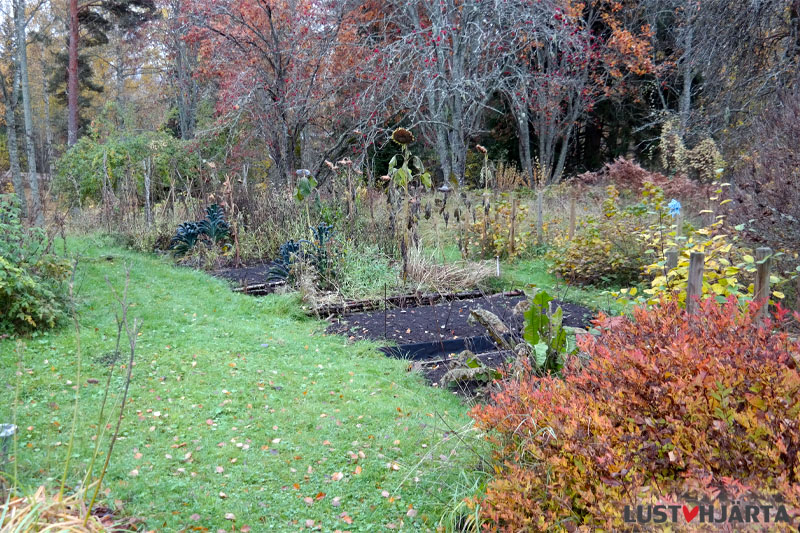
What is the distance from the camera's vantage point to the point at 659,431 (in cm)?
210

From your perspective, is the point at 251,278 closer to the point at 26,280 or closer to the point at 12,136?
the point at 26,280

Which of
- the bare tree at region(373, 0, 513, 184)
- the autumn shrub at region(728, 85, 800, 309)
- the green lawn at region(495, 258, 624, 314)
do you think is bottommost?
the green lawn at region(495, 258, 624, 314)

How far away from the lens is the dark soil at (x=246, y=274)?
7816 millimetres

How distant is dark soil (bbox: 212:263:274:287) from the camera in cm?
782

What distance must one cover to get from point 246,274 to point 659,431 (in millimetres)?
6715

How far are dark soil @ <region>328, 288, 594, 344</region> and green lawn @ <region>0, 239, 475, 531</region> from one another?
356 millimetres

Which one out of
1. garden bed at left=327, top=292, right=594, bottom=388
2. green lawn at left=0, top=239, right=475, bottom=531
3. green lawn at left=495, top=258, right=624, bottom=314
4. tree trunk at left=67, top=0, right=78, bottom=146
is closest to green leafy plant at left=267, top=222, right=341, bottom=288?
garden bed at left=327, top=292, right=594, bottom=388

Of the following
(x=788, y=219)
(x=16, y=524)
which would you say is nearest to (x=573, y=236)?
(x=788, y=219)

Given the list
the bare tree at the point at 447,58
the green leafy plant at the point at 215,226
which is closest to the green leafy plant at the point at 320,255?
the green leafy plant at the point at 215,226

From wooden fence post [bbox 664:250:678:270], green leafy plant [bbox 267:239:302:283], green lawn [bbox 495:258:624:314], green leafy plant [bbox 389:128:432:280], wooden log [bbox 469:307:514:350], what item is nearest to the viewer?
wooden fence post [bbox 664:250:678:270]

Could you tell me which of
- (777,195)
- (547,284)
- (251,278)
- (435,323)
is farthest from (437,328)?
(251,278)

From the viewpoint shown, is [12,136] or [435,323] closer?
[435,323]

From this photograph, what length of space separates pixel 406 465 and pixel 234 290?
4.81 meters

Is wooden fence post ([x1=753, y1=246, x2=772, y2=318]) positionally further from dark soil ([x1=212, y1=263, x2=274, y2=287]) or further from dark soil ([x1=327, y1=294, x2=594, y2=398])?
dark soil ([x1=212, y1=263, x2=274, y2=287])
